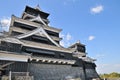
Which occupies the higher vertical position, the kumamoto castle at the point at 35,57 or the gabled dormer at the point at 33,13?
the gabled dormer at the point at 33,13

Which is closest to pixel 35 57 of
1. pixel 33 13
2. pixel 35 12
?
pixel 33 13

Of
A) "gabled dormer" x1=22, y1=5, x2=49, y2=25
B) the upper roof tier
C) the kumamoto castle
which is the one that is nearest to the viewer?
the kumamoto castle

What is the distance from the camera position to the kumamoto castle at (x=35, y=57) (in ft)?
41.8

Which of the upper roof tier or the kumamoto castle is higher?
the upper roof tier

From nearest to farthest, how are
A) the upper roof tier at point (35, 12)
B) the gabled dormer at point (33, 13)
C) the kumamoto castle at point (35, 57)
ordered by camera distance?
the kumamoto castle at point (35, 57)
the gabled dormer at point (33, 13)
the upper roof tier at point (35, 12)

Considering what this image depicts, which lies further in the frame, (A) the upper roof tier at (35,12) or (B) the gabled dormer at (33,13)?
(A) the upper roof tier at (35,12)

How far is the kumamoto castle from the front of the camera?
41.8 ft

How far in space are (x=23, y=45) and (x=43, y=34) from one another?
4105 millimetres

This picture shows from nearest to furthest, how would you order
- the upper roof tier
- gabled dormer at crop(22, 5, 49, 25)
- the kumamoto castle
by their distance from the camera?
the kumamoto castle, gabled dormer at crop(22, 5, 49, 25), the upper roof tier

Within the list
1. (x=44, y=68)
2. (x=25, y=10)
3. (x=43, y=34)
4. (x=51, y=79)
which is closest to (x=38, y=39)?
(x=43, y=34)

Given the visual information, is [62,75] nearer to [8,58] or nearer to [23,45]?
[23,45]

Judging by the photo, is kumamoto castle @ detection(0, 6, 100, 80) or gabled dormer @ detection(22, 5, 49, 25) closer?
kumamoto castle @ detection(0, 6, 100, 80)

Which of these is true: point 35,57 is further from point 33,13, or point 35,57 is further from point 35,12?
point 35,12

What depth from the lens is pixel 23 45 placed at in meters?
15.2
